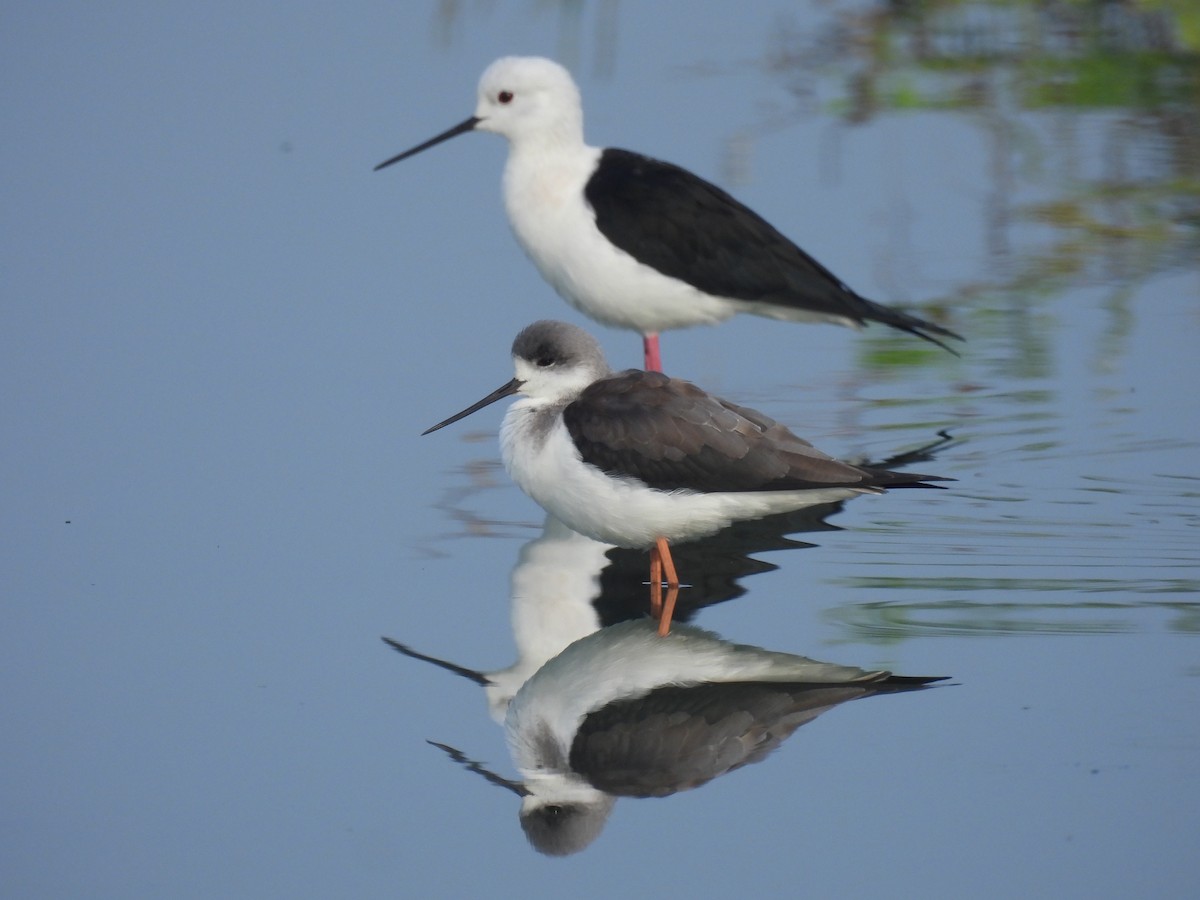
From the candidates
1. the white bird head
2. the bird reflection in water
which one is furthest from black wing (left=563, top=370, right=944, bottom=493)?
the white bird head

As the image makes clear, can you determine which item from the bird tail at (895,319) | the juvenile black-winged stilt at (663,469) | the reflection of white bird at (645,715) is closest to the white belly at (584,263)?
the bird tail at (895,319)

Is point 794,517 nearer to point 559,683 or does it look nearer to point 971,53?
point 559,683

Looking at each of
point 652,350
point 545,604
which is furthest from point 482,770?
point 652,350

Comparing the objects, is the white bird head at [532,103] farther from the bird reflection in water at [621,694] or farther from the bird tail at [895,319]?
the bird reflection in water at [621,694]

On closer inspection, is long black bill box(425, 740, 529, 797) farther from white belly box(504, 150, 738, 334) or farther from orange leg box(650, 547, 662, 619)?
white belly box(504, 150, 738, 334)

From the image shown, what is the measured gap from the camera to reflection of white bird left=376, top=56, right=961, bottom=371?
24.9ft

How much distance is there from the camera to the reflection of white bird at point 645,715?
4629 millimetres

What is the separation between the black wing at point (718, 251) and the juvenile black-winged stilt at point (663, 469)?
5.01 ft

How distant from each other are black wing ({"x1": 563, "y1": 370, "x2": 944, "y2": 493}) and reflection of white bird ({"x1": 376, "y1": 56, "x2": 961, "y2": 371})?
1.63 m

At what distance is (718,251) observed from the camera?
7.62 m

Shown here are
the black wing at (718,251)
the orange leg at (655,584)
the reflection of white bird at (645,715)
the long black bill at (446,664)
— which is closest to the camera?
the reflection of white bird at (645,715)

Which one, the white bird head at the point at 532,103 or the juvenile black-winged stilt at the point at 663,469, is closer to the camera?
the juvenile black-winged stilt at the point at 663,469

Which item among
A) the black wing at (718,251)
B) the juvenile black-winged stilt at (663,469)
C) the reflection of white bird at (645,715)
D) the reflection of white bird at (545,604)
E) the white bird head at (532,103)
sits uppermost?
the white bird head at (532,103)

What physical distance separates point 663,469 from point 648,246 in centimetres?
193
